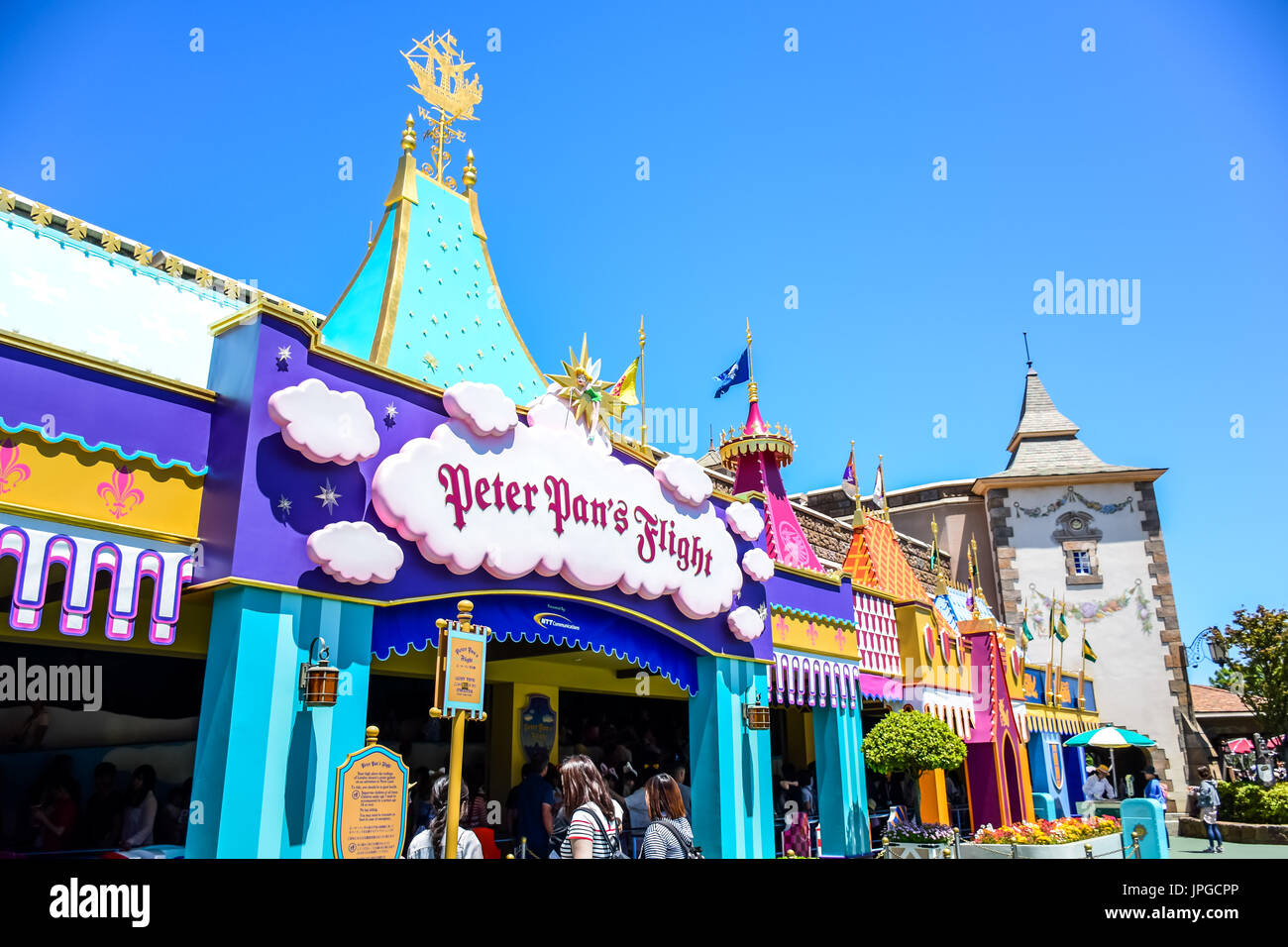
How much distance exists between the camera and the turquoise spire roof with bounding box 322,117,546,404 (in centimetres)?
1064

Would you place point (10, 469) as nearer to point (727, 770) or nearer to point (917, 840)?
point (727, 770)

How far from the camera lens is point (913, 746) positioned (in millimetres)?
13562

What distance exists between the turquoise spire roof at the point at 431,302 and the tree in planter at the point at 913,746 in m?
7.73

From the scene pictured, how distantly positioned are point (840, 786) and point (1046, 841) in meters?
3.10

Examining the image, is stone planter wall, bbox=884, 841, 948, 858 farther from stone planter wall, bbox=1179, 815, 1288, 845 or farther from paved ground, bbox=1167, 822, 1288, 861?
stone planter wall, bbox=1179, 815, 1288, 845

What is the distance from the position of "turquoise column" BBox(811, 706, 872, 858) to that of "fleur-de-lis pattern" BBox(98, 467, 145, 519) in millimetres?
10585

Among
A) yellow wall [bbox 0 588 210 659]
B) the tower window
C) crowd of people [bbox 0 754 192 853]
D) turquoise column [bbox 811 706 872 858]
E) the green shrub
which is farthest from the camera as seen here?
the tower window

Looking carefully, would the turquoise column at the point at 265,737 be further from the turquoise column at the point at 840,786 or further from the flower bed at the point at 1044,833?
the flower bed at the point at 1044,833

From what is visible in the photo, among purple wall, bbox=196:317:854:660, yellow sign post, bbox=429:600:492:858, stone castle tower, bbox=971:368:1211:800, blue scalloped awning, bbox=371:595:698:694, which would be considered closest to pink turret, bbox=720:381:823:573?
blue scalloped awning, bbox=371:595:698:694
